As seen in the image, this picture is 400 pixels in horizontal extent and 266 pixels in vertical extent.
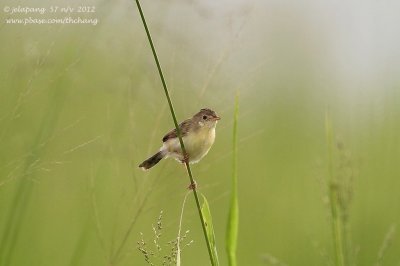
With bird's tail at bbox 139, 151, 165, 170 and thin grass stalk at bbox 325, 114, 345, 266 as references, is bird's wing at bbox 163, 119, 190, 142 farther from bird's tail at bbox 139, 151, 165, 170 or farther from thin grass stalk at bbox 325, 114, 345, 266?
thin grass stalk at bbox 325, 114, 345, 266

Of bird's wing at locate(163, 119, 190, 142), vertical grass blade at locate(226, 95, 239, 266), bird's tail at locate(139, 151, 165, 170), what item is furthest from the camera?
bird's wing at locate(163, 119, 190, 142)

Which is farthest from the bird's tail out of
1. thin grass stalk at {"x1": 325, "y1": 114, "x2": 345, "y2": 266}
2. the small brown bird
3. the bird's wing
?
thin grass stalk at {"x1": 325, "y1": 114, "x2": 345, "y2": 266}

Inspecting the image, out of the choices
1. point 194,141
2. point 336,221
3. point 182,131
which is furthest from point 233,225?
point 182,131

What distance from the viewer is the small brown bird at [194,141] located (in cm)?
293

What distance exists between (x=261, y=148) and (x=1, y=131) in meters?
3.40

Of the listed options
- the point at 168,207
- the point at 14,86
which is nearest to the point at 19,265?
the point at 14,86

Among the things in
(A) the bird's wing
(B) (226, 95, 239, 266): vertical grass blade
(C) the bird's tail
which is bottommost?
(B) (226, 95, 239, 266): vertical grass blade

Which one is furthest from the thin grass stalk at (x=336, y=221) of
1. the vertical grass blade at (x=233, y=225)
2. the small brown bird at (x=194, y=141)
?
the small brown bird at (x=194, y=141)

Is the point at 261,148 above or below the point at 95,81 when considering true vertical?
above

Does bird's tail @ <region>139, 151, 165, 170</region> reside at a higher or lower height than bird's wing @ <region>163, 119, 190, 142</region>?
lower

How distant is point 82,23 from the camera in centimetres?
241

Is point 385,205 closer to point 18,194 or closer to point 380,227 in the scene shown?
point 380,227

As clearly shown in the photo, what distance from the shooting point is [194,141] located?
118 inches

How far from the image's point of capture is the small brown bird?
293cm
